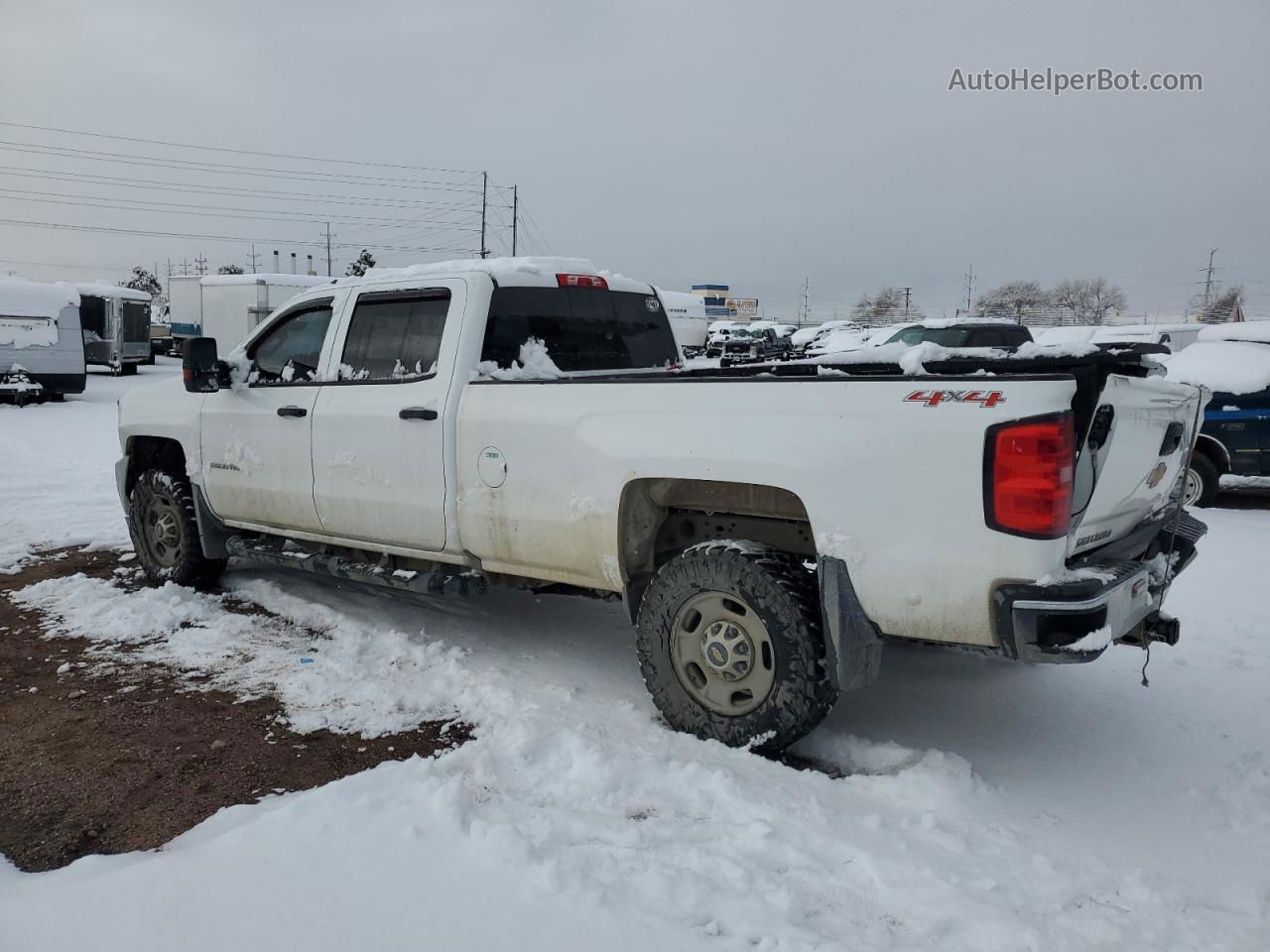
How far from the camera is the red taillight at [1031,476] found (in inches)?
114

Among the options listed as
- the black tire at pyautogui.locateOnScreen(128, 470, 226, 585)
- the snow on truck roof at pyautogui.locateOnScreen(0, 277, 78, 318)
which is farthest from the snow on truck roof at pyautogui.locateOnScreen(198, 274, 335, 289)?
the black tire at pyautogui.locateOnScreen(128, 470, 226, 585)

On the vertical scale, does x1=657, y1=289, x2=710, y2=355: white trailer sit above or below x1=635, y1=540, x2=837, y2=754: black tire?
above

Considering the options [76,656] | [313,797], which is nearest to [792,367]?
[313,797]

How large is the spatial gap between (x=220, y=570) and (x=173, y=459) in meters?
0.83

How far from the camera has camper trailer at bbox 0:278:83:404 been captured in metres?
18.9

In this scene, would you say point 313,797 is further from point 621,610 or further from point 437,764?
point 621,610

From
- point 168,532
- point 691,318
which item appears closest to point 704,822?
point 168,532

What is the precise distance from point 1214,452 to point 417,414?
828 cm

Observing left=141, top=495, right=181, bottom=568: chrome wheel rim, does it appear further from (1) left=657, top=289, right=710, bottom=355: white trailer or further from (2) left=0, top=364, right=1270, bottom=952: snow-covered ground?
(1) left=657, top=289, right=710, bottom=355: white trailer

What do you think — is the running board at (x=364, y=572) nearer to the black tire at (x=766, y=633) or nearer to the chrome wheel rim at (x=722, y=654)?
the black tire at (x=766, y=633)

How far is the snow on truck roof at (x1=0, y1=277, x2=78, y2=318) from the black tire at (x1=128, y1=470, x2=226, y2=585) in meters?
16.2

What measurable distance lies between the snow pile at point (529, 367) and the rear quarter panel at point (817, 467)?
0.90 feet

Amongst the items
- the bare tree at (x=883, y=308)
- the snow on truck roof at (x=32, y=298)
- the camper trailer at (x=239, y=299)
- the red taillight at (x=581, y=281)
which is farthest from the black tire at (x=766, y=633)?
the bare tree at (x=883, y=308)

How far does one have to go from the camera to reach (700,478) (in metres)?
3.56
